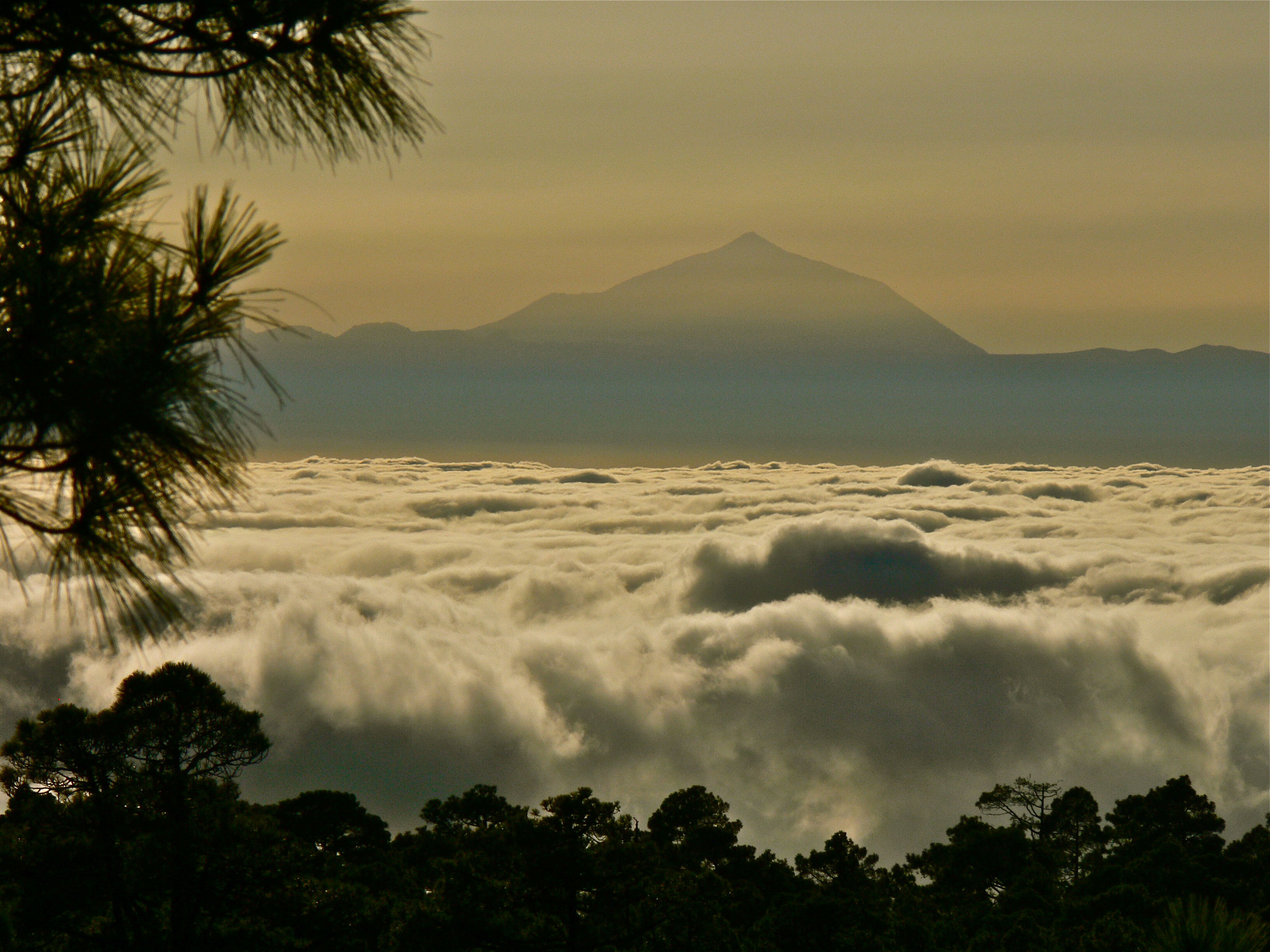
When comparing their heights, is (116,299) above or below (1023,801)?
above

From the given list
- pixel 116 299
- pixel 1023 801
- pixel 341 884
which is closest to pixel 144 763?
pixel 341 884

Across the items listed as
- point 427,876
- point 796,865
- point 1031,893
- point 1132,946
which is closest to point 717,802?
point 796,865

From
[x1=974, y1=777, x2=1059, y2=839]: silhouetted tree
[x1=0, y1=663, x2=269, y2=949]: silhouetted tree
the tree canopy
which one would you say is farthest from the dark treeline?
[x1=974, y1=777, x2=1059, y2=839]: silhouetted tree

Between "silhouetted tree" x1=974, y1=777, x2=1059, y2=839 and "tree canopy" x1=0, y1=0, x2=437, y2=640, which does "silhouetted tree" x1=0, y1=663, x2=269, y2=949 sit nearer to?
"tree canopy" x1=0, y1=0, x2=437, y2=640

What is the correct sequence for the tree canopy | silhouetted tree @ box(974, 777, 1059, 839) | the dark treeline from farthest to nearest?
silhouetted tree @ box(974, 777, 1059, 839), the dark treeline, the tree canopy

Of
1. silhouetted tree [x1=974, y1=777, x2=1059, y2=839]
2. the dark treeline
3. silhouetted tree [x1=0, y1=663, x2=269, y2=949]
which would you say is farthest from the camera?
silhouetted tree [x1=974, y1=777, x2=1059, y2=839]

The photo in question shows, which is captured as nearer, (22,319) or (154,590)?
(22,319)

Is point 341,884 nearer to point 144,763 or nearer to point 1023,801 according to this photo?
point 144,763

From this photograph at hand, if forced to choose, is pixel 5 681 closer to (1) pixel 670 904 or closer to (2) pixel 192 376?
(1) pixel 670 904

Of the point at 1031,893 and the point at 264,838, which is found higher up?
the point at 264,838
